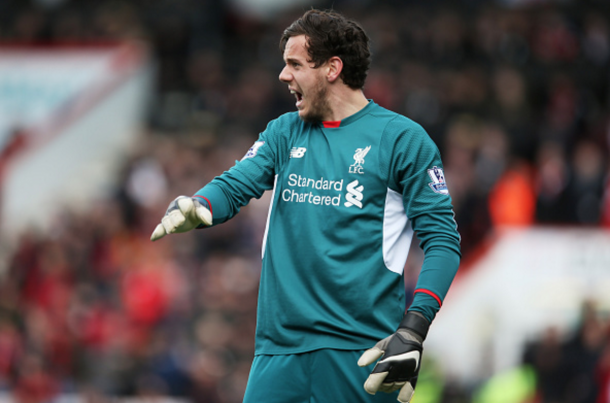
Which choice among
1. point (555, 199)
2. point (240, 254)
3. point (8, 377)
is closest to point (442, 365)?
point (555, 199)

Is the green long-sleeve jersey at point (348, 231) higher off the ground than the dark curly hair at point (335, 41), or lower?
lower

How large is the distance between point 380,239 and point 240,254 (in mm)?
8725

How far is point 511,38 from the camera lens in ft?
47.0

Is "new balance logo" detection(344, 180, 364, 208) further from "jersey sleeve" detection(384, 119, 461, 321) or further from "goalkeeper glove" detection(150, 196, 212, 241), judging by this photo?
"goalkeeper glove" detection(150, 196, 212, 241)

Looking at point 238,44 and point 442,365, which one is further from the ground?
point 238,44

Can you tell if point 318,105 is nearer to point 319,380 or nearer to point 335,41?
point 335,41

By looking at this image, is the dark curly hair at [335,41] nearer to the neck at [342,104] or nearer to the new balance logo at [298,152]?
the neck at [342,104]

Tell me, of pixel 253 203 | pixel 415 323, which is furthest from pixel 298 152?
pixel 253 203

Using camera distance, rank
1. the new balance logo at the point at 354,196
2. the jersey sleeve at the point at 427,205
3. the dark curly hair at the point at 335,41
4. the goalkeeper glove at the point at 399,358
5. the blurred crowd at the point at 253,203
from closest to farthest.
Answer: the goalkeeper glove at the point at 399,358, the jersey sleeve at the point at 427,205, the new balance logo at the point at 354,196, the dark curly hair at the point at 335,41, the blurred crowd at the point at 253,203

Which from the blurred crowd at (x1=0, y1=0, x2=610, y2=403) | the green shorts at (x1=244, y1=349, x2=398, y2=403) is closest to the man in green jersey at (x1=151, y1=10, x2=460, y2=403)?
the green shorts at (x1=244, y1=349, x2=398, y2=403)

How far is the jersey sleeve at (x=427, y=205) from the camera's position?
405 cm

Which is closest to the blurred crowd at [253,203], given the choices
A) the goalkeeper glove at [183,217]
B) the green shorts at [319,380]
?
the green shorts at [319,380]

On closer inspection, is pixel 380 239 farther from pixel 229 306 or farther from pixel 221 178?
pixel 229 306

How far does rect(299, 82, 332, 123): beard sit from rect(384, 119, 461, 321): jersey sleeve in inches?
12.7
